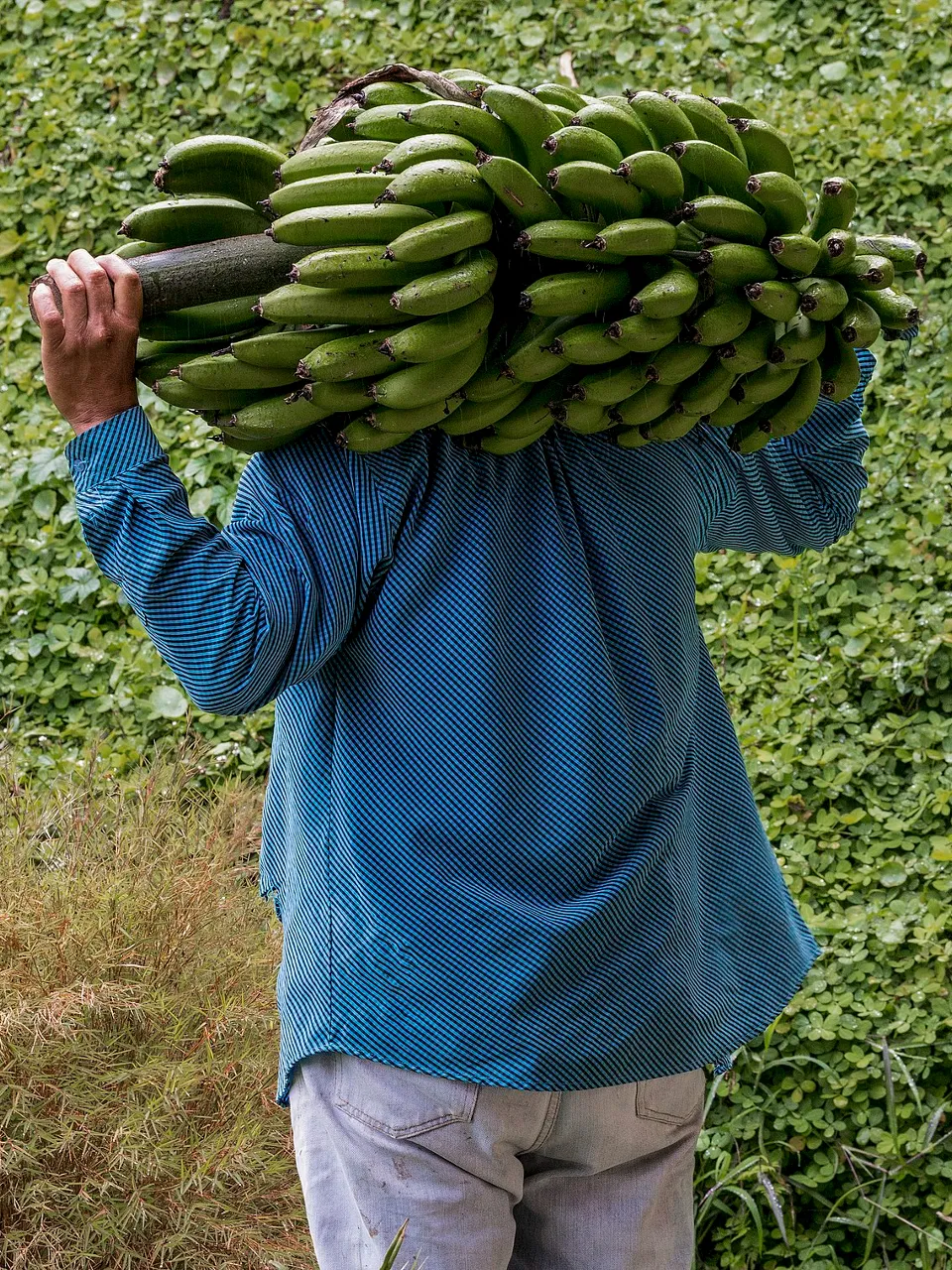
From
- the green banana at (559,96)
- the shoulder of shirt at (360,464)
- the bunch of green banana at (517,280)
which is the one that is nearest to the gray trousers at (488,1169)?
the shoulder of shirt at (360,464)

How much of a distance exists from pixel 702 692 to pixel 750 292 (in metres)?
0.53

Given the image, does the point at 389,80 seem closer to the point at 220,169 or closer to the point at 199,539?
the point at 220,169

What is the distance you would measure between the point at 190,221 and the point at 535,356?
18.0 inches

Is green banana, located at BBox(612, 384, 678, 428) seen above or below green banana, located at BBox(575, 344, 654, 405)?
below

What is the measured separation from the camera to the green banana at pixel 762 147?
5.27 ft

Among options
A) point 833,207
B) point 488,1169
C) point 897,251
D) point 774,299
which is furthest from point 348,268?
point 488,1169

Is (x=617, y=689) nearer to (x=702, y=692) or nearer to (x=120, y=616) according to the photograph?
(x=702, y=692)

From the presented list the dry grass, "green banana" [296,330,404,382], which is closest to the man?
"green banana" [296,330,404,382]

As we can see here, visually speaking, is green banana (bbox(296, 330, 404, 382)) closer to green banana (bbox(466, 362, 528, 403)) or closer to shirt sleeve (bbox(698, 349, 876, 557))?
green banana (bbox(466, 362, 528, 403))

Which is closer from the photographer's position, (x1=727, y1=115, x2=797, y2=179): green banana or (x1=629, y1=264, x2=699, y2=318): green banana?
(x1=629, y1=264, x2=699, y2=318): green banana

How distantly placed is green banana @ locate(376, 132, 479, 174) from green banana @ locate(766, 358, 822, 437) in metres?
0.47

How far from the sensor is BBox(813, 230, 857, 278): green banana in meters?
1.52

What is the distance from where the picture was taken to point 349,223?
4.69 ft

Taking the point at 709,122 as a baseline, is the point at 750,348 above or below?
below
